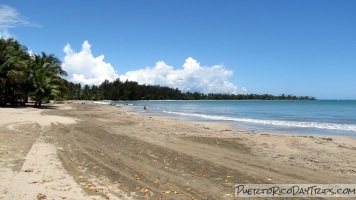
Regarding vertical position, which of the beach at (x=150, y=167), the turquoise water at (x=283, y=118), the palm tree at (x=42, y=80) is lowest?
the turquoise water at (x=283, y=118)

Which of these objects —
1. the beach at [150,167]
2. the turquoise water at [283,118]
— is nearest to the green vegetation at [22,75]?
the turquoise water at [283,118]

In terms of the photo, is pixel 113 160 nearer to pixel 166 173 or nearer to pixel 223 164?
pixel 166 173

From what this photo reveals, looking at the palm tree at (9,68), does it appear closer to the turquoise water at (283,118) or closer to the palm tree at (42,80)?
the palm tree at (42,80)

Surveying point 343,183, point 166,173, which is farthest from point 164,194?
point 343,183

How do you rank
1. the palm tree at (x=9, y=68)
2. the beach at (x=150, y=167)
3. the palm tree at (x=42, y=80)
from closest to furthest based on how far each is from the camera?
1. the beach at (x=150, y=167)
2. the palm tree at (x=9, y=68)
3. the palm tree at (x=42, y=80)

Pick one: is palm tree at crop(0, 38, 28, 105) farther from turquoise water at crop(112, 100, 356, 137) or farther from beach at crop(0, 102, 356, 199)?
beach at crop(0, 102, 356, 199)

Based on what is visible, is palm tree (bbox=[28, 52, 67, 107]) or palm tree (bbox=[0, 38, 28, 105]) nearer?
palm tree (bbox=[0, 38, 28, 105])

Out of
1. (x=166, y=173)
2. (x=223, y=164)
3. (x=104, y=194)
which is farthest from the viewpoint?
(x=223, y=164)

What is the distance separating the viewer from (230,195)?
22.3ft

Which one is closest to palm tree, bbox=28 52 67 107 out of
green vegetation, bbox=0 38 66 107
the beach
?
green vegetation, bbox=0 38 66 107

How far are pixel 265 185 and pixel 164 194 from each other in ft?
8.55

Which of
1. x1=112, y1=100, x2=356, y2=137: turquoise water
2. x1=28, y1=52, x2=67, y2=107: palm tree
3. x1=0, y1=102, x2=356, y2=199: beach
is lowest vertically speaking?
x1=112, y1=100, x2=356, y2=137: turquoise water

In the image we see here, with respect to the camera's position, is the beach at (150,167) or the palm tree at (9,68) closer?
the beach at (150,167)

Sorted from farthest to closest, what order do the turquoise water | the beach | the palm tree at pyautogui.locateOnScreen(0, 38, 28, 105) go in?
the palm tree at pyautogui.locateOnScreen(0, 38, 28, 105) → the turquoise water → the beach
